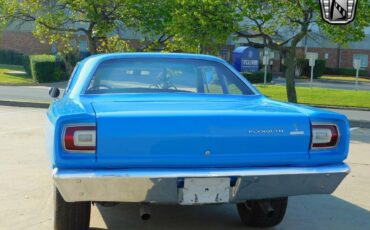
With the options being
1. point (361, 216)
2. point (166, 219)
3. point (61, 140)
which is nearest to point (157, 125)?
point (61, 140)

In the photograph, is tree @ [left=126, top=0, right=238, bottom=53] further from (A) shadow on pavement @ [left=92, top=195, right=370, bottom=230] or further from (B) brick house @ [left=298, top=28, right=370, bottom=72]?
(B) brick house @ [left=298, top=28, right=370, bottom=72]

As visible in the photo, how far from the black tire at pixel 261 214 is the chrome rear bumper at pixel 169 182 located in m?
0.85

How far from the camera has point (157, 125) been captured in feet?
12.6

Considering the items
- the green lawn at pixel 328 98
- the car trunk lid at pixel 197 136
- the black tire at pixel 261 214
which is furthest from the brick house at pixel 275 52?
the car trunk lid at pixel 197 136

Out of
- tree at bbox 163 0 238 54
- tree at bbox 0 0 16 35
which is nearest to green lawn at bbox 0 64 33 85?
tree at bbox 0 0 16 35

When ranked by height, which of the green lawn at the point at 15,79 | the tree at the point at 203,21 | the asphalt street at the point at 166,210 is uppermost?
the tree at the point at 203,21

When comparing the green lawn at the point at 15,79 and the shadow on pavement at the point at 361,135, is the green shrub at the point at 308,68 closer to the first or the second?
the green lawn at the point at 15,79

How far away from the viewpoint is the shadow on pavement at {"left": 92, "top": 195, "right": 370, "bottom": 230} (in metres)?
5.05

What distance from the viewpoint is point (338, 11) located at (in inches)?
704

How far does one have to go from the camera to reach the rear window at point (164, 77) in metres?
5.08

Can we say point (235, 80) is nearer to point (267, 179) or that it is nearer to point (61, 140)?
point (267, 179)

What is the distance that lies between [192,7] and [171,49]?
9.03ft

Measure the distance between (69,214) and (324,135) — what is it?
202 cm

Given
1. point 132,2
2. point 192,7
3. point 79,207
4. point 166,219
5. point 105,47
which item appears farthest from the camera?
point 105,47
